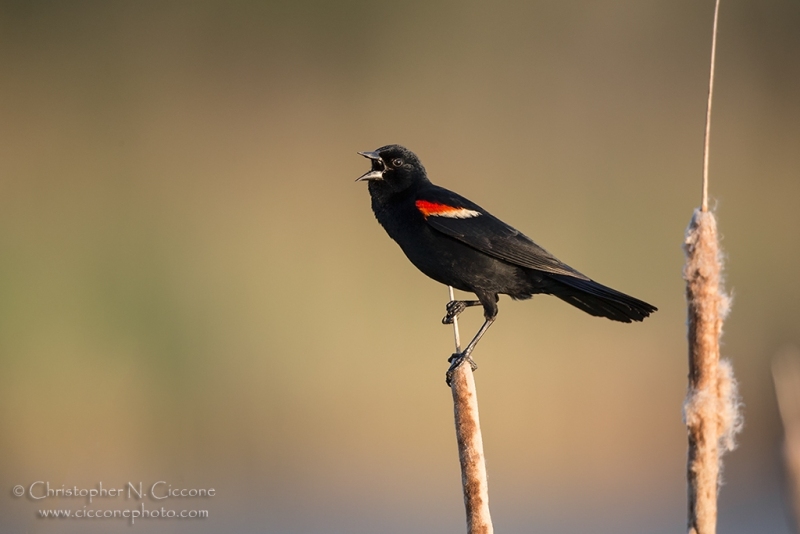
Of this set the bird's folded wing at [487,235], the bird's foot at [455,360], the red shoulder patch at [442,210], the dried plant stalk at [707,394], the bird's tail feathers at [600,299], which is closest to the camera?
the dried plant stalk at [707,394]

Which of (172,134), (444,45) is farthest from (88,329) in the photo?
(444,45)

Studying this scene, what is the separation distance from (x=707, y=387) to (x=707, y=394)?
10mm

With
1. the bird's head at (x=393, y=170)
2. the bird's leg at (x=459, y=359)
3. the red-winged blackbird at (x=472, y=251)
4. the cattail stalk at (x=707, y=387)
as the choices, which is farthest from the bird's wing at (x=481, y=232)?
the cattail stalk at (x=707, y=387)

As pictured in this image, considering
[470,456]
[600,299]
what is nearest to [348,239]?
[600,299]

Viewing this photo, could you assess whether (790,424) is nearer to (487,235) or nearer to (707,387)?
(707,387)

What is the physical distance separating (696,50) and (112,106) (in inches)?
158

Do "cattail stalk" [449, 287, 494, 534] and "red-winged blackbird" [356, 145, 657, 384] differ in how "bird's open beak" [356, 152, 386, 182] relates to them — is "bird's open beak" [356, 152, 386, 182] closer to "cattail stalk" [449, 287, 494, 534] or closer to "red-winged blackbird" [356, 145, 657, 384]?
A: "red-winged blackbird" [356, 145, 657, 384]

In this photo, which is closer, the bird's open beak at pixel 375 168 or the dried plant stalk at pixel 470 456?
the dried plant stalk at pixel 470 456

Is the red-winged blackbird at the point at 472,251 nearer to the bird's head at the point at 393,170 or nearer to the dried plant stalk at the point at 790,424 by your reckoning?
the bird's head at the point at 393,170

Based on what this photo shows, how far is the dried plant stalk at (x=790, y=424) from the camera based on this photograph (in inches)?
50.1

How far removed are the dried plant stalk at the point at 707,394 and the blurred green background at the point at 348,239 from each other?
3.36 meters

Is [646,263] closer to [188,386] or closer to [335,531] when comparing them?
[335,531]

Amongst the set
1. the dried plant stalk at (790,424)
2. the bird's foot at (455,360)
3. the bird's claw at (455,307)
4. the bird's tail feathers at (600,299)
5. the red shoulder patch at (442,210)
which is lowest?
the dried plant stalk at (790,424)

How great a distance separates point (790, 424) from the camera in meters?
1.28
